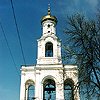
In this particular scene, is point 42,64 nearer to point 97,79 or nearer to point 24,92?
point 24,92

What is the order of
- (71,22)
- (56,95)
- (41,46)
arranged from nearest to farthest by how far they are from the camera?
(71,22) < (56,95) < (41,46)

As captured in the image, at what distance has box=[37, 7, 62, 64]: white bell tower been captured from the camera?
3005 centimetres

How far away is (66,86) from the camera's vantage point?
96.9 feet

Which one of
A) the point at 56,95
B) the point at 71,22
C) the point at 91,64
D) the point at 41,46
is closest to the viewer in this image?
the point at 91,64

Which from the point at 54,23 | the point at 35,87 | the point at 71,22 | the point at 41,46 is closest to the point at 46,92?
the point at 35,87

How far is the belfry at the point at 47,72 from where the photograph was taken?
28.6 metres

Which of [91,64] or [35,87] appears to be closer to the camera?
[91,64]

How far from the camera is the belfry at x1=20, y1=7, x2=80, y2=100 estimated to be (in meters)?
28.6

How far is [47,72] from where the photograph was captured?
29.3 m

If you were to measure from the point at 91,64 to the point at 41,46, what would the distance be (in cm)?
1533

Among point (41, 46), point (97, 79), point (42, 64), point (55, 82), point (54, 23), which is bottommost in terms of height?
point (97, 79)

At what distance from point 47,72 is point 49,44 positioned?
3.47m

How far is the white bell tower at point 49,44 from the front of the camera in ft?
A: 98.6

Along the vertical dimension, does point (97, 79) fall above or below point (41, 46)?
below
